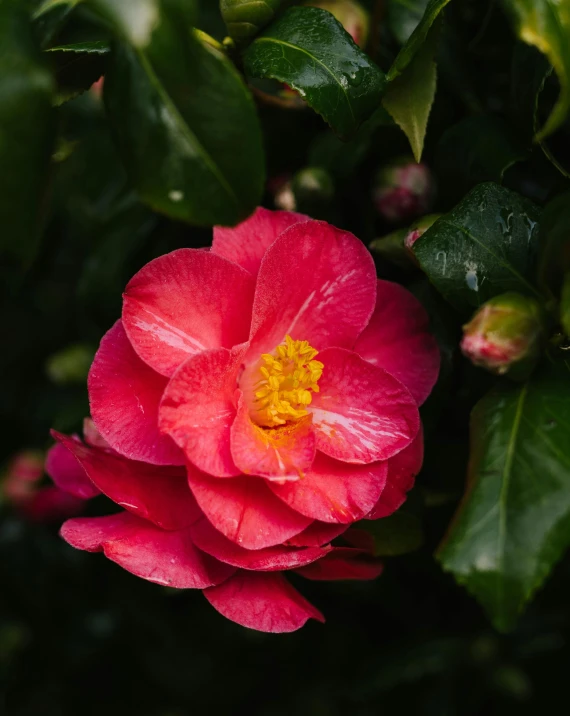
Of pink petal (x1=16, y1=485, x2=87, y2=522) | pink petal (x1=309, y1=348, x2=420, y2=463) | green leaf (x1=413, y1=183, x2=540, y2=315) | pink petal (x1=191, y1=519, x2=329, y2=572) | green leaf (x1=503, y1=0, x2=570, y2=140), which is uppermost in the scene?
green leaf (x1=503, y1=0, x2=570, y2=140)

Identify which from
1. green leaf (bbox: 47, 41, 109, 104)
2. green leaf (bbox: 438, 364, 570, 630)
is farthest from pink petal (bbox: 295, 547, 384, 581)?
green leaf (bbox: 47, 41, 109, 104)

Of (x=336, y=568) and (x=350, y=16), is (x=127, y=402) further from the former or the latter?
(x=350, y=16)

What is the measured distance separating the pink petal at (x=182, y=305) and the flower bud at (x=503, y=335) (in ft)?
0.67

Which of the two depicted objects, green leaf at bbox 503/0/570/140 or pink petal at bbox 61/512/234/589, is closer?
green leaf at bbox 503/0/570/140

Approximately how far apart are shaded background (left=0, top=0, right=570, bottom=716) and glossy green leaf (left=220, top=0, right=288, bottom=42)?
0.19 meters

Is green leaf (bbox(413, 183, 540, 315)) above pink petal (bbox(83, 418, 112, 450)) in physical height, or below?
above

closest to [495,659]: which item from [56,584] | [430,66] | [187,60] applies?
[56,584]

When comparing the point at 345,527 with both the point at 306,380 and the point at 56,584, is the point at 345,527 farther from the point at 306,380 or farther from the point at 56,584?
the point at 56,584

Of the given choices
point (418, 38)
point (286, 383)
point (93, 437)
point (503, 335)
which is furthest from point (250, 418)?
point (418, 38)

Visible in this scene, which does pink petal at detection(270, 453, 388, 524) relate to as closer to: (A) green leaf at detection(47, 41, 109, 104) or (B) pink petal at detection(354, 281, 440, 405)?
(B) pink petal at detection(354, 281, 440, 405)

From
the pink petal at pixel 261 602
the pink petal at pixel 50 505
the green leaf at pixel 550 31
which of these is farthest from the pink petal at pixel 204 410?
the pink petal at pixel 50 505

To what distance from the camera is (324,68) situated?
2.07ft

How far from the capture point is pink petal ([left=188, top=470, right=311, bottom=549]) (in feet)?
2.04

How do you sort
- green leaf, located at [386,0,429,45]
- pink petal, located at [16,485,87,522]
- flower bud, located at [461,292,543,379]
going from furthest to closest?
pink petal, located at [16,485,87,522] < green leaf, located at [386,0,429,45] < flower bud, located at [461,292,543,379]
